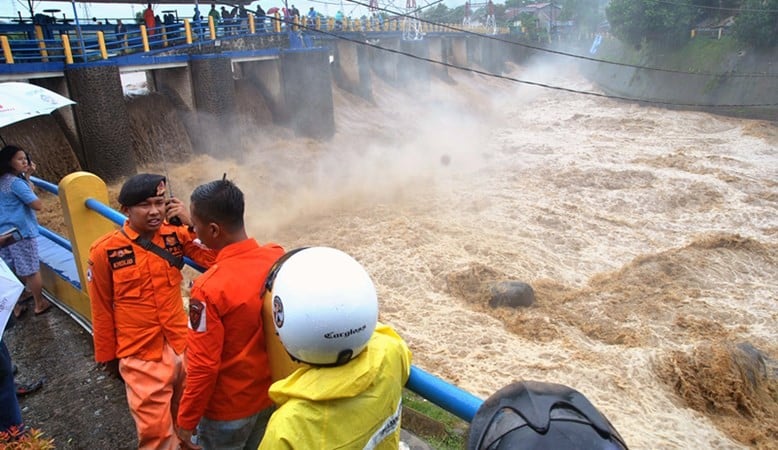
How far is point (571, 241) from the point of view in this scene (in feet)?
43.5

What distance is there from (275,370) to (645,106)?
33948mm

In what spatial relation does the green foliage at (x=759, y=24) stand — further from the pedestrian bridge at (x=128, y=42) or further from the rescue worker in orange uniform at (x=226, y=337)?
the rescue worker in orange uniform at (x=226, y=337)

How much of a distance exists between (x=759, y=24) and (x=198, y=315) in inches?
1197

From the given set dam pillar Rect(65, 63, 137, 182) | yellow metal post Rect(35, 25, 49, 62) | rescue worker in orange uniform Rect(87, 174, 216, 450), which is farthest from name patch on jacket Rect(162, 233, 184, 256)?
dam pillar Rect(65, 63, 137, 182)

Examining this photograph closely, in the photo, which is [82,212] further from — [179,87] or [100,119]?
[179,87]

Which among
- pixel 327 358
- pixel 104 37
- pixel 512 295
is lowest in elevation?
pixel 512 295

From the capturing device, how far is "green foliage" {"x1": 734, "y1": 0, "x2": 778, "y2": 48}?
2419cm

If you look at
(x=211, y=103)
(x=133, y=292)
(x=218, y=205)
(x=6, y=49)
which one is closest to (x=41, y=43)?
(x=6, y=49)

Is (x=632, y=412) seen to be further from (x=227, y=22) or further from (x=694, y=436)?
(x=227, y=22)

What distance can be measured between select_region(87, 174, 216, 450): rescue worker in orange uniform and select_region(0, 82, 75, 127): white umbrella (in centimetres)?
249

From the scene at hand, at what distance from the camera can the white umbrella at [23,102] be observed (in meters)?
4.43

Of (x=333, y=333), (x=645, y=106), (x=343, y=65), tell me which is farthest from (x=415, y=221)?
(x=645, y=106)

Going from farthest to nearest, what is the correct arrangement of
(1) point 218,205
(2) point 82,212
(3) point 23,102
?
(3) point 23,102, (2) point 82,212, (1) point 218,205

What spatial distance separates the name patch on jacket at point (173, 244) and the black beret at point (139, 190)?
227 mm
